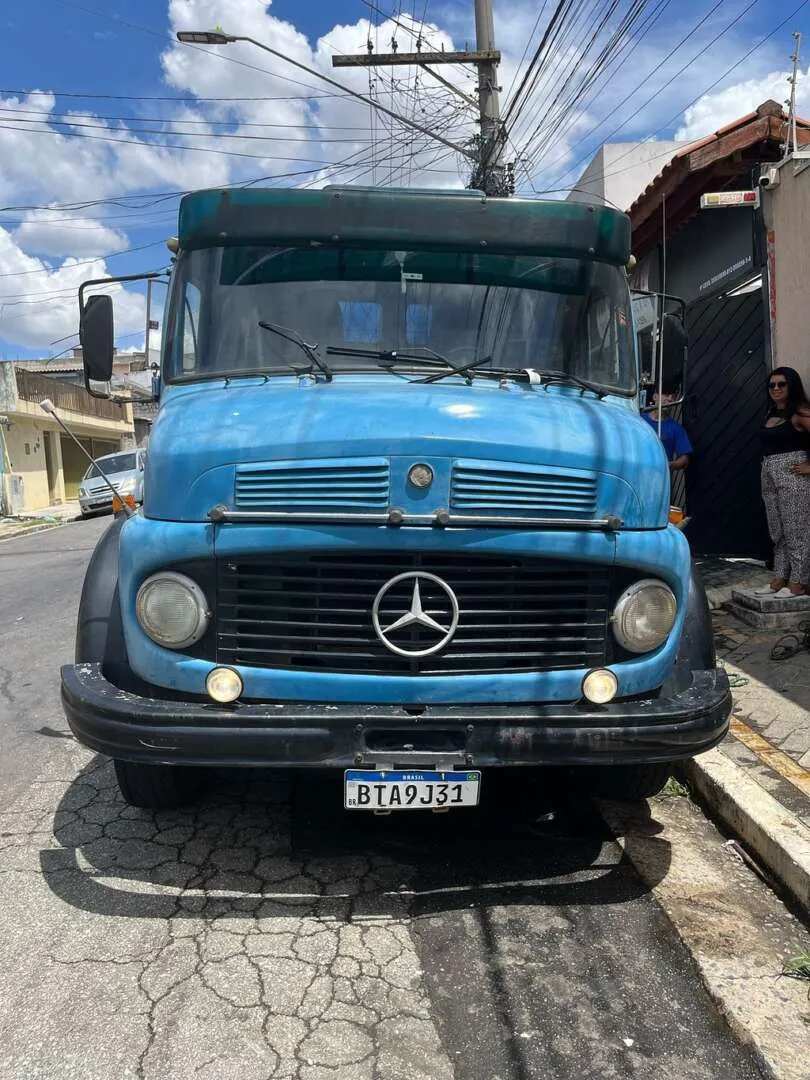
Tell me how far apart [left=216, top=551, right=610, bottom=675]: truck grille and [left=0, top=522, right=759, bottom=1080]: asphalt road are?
0.91 m

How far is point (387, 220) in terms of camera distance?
366 cm

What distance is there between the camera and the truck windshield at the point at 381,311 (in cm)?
A: 355

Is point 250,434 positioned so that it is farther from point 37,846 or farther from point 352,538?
point 37,846

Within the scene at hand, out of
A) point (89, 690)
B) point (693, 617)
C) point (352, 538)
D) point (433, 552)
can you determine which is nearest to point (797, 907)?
point (693, 617)

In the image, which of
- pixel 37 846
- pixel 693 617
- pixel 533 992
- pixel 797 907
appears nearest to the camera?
pixel 533 992

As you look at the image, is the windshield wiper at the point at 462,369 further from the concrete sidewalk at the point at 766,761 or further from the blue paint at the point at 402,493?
the concrete sidewalk at the point at 766,761

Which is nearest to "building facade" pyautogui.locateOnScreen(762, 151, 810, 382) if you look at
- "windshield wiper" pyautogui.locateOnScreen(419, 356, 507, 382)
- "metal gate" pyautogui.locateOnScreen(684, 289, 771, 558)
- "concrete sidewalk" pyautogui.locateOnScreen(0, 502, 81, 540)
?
"metal gate" pyautogui.locateOnScreen(684, 289, 771, 558)

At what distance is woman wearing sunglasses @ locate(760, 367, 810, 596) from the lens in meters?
5.86

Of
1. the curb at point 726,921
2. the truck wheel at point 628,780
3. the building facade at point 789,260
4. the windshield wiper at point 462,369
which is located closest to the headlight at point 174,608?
the windshield wiper at point 462,369

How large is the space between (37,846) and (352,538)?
78.0 inches

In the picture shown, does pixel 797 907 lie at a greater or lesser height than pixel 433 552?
lesser

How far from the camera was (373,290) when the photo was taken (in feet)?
Answer: 11.9

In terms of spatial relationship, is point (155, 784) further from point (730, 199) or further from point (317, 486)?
point (730, 199)

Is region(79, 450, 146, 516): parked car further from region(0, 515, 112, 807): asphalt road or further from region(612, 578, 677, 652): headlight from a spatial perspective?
region(612, 578, 677, 652): headlight
